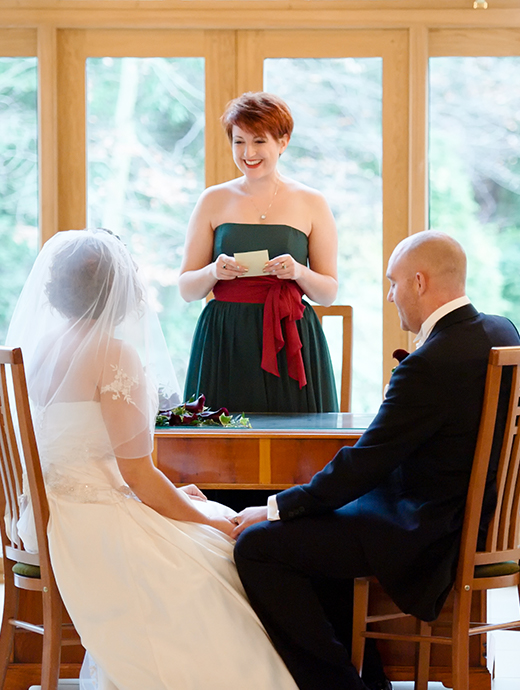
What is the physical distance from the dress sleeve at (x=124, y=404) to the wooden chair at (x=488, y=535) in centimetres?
66

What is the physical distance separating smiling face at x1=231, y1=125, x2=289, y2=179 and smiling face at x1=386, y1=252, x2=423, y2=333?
42.2 inches

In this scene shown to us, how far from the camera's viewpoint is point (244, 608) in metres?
2.03

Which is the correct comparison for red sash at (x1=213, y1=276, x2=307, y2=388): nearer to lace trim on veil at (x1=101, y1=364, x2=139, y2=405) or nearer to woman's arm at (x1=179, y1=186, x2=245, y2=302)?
woman's arm at (x1=179, y1=186, x2=245, y2=302)

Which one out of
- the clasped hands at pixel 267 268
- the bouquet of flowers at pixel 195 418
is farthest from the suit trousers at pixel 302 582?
the clasped hands at pixel 267 268

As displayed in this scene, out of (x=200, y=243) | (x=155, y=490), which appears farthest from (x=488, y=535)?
(x=200, y=243)

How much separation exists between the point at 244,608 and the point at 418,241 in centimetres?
103

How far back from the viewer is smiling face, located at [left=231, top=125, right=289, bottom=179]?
120 inches

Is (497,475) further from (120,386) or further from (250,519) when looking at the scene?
(120,386)

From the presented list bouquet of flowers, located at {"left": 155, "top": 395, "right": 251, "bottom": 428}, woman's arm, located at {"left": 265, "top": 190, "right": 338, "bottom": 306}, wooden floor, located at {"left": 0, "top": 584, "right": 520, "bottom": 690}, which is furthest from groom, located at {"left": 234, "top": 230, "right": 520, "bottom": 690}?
woman's arm, located at {"left": 265, "top": 190, "right": 338, "bottom": 306}

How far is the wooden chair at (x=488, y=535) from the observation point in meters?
1.89

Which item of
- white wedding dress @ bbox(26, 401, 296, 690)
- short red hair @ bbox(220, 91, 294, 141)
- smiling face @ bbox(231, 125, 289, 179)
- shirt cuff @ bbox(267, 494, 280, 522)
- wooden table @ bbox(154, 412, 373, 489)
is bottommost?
white wedding dress @ bbox(26, 401, 296, 690)

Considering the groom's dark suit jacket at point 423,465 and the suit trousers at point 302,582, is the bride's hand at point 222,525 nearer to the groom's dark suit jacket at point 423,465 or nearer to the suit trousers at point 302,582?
the suit trousers at point 302,582

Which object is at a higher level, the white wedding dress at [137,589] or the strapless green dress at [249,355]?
the strapless green dress at [249,355]

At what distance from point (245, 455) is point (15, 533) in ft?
2.14
